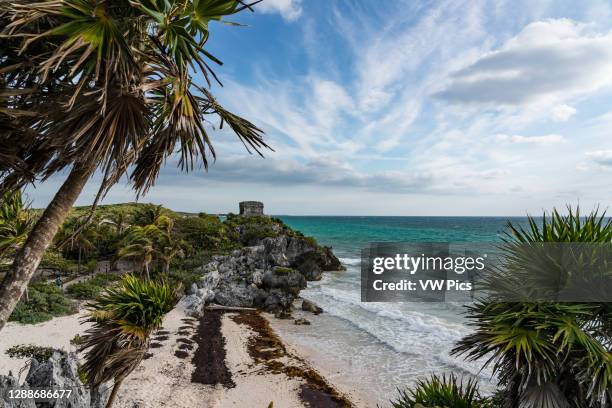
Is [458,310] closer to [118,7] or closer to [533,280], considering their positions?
[533,280]

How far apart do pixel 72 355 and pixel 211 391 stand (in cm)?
645

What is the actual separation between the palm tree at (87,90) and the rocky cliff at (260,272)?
19792 millimetres

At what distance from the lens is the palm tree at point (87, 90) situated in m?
2.81

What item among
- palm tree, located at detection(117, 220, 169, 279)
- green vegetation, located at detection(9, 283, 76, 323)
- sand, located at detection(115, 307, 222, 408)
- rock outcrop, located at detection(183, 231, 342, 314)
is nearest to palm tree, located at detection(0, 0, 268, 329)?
sand, located at detection(115, 307, 222, 408)

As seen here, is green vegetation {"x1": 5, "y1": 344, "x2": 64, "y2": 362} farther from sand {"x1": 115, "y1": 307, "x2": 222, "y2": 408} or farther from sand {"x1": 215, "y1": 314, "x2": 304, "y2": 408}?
sand {"x1": 215, "y1": 314, "x2": 304, "y2": 408}

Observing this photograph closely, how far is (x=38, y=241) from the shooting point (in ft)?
10.0

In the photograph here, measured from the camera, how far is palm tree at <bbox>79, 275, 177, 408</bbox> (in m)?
→ 5.30

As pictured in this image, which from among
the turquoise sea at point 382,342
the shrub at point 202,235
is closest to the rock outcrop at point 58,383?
the turquoise sea at point 382,342

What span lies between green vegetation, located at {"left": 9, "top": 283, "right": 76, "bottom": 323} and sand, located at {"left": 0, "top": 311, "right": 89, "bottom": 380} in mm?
454

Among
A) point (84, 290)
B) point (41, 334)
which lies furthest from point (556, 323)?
point (84, 290)

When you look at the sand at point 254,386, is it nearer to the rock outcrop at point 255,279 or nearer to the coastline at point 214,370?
the coastline at point 214,370

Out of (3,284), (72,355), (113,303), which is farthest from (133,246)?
(3,284)

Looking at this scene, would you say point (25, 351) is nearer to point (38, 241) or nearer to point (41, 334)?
point (41, 334)

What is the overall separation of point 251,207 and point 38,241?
6742 cm
